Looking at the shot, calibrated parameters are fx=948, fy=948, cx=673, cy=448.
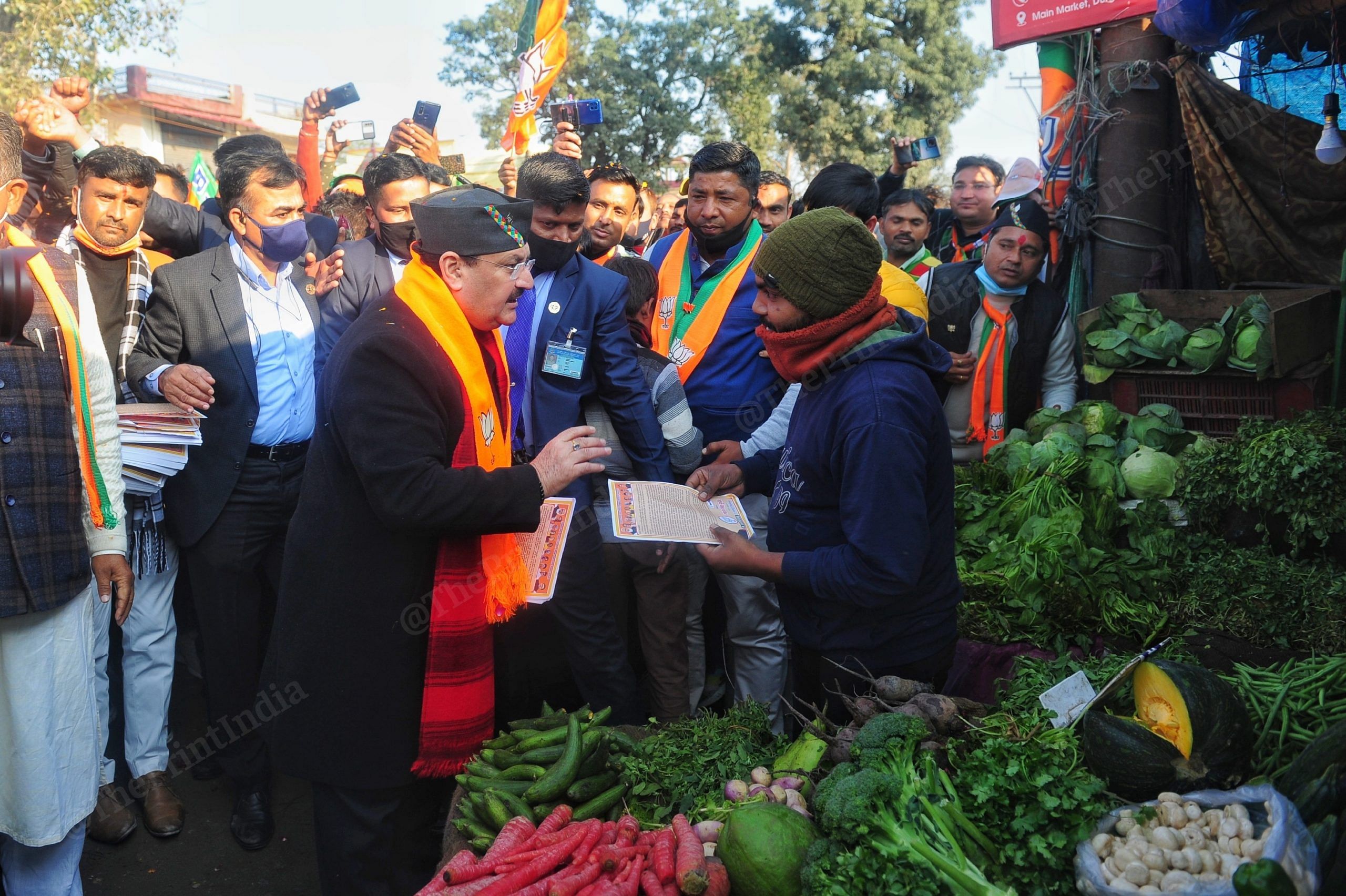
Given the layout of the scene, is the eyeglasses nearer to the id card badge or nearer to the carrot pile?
the id card badge

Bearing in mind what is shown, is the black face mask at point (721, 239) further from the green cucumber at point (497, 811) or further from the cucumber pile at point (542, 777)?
the green cucumber at point (497, 811)

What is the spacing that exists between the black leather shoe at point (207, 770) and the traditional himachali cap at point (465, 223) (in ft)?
10.1

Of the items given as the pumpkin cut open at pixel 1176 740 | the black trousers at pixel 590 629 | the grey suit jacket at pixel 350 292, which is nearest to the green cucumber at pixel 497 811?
the black trousers at pixel 590 629

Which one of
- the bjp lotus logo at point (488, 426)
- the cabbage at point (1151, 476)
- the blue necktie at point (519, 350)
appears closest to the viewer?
the bjp lotus logo at point (488, 426)

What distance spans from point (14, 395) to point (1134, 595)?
12.4ft

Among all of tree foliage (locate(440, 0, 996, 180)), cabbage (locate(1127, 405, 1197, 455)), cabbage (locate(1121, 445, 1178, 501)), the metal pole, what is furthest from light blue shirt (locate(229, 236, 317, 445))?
tree foliage (locate(440, 0, 996, 180))

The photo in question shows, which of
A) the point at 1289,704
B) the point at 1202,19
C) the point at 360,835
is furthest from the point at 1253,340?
the point at 360,835

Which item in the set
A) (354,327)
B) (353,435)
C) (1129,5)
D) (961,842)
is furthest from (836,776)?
(1129,5)

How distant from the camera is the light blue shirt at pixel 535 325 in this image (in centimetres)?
375

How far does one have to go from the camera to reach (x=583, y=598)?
3.74 meters

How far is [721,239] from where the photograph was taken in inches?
170

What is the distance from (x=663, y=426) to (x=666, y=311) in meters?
0.73

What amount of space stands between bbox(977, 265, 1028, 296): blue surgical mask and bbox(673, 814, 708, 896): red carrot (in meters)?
3.53

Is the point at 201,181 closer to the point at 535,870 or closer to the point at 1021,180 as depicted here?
the point at 1021,180
